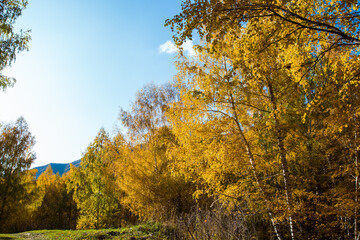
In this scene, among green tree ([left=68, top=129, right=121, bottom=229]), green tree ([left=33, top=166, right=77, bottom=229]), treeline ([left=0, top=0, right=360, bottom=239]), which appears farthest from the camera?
green tree ([left=33, top=166, right=77, bottom=229])

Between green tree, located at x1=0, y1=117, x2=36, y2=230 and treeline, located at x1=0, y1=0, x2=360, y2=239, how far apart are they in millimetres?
266

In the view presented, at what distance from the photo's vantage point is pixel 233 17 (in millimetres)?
2426

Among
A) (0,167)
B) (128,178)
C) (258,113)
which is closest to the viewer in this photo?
(258,113)

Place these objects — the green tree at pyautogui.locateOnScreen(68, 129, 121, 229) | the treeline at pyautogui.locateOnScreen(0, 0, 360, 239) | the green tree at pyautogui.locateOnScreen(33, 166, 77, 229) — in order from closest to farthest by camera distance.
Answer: the treeline at pyautogui.locateOnScreen(0, 0, 360, 239) < the green tree at pyautogui.locateOnScreen(68, 129, 121, 229) < the green tree at pyautogui.locateOnScreen(33, 166, 77, 229)

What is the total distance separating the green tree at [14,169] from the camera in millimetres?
14213

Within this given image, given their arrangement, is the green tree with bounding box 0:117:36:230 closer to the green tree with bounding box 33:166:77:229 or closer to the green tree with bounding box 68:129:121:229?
the green tree with bounding box 68:129:121:229

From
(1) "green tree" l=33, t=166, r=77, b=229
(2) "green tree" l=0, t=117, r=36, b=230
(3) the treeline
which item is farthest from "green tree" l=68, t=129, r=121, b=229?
(1) "green tree" l=33, t=166, r=77, b=229

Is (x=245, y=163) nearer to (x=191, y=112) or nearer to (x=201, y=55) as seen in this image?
(x=191, y=112)

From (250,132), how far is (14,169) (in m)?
16.9

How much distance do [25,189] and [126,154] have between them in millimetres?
8842

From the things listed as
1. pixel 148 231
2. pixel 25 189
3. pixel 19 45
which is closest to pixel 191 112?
pixel 148 231

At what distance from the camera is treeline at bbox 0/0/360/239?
2852mm

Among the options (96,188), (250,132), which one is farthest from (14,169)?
(250,132)

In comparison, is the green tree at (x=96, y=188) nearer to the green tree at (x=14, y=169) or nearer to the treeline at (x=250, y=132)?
the treeline at (x=250, y=132)
